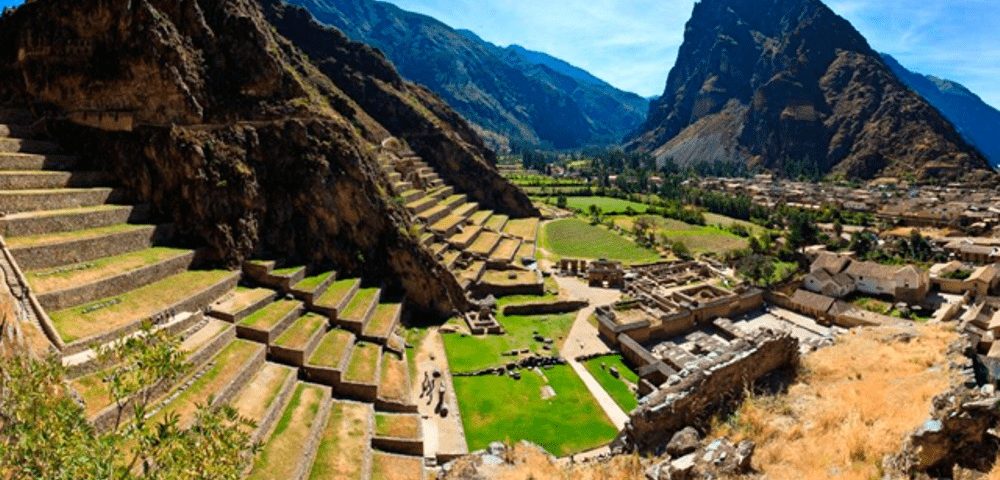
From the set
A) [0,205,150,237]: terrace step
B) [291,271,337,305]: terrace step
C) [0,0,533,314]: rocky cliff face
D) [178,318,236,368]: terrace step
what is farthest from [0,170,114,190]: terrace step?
[291,271,337,305]: terrace step

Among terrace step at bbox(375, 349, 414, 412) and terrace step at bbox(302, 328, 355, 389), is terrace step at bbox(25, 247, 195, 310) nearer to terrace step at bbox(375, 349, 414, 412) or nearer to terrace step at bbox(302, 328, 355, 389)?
terrace step at bbox(302, 328, 355, 389)

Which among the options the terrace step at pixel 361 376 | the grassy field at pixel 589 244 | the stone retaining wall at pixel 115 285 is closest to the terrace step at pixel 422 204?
the grassy field at pixel 589 244

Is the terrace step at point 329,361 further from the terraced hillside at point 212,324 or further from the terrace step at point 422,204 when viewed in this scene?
the terrace step at point 422,204

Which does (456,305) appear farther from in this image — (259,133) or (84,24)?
(84,24)

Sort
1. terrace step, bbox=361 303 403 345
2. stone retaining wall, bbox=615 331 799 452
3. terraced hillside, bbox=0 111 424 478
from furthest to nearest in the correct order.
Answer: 1. terrace step, bbox=361 303 403 345
2. terraced hillside, bbox=0 111 424 478
3. stone retaining wall, bbox=615 331 799 452

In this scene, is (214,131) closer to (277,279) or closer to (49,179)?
(49,179)

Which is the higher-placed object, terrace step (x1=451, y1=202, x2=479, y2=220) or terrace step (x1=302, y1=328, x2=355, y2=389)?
terrace step (x1=451, y1=202, x2=479, y2=220)

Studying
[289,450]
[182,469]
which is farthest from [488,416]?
[182,469]
